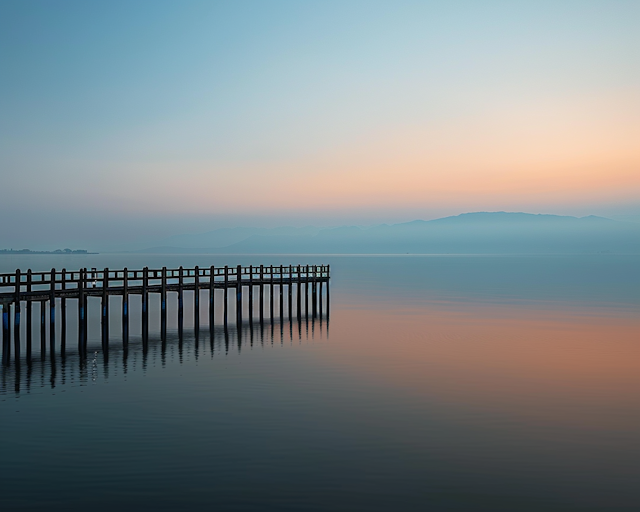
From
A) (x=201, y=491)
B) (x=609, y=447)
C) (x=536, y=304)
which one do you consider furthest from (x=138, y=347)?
(x=536, y=304)

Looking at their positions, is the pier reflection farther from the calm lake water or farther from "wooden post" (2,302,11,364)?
"wooden post" (2,302,11,364)

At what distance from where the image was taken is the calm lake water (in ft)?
46.7

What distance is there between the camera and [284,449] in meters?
17.1

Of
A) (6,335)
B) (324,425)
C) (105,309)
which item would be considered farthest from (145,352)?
(324,425)

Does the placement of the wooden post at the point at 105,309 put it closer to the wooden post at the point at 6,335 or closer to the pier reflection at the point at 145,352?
the pier reflection at the point at 145,352

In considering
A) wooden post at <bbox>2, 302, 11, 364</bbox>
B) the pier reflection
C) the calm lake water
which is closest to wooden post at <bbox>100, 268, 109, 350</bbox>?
the pier reflection

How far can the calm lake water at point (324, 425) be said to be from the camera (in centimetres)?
1423

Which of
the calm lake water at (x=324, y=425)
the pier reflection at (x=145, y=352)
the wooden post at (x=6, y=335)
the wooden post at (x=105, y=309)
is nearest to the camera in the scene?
the calm lake water at (x=324, y=425)

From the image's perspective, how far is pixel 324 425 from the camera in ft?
63.6

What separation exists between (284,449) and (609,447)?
846 centimetres

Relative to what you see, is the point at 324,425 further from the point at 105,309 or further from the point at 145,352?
the point at 105,309

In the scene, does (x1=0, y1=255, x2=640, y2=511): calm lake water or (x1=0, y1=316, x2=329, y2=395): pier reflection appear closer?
(x1=0, y1=255, x2=640, y2=511): calm lake water

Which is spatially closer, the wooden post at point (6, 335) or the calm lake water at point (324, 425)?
the calm lake water at point (324, 425)

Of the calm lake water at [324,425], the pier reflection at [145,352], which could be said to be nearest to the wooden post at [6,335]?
the pier reflection at [145,352]
